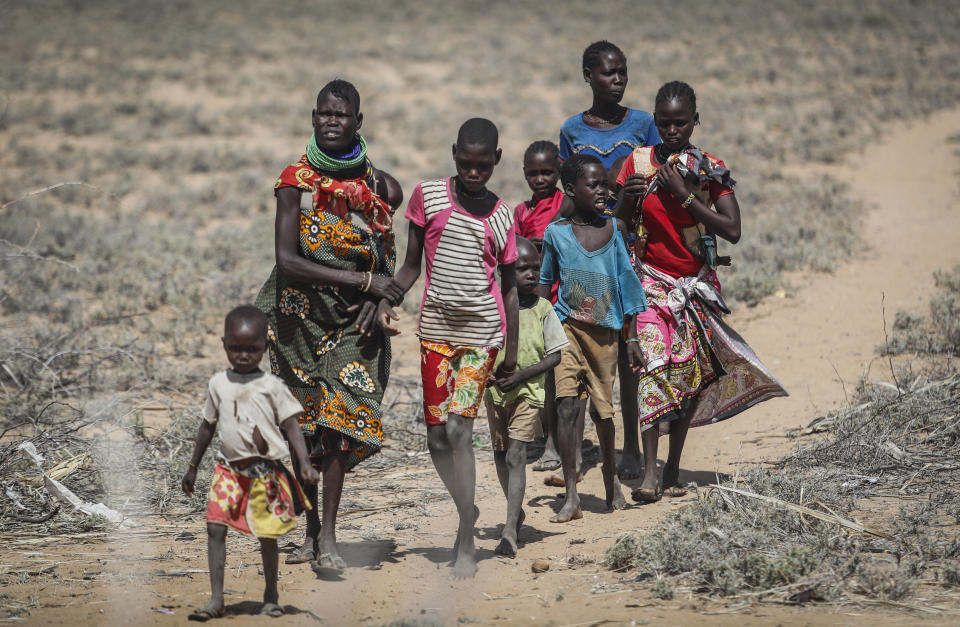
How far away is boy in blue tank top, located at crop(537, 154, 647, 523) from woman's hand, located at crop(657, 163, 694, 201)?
0.30m

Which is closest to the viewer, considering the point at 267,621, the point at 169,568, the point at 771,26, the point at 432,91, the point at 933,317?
the point at 267,621

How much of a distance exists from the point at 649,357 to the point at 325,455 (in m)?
1.84

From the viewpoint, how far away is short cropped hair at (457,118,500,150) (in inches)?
167

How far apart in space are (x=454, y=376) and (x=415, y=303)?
580 cm

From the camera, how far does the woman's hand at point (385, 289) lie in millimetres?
4418

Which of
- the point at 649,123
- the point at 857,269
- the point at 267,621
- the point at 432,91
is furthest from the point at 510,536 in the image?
the point at 432,91

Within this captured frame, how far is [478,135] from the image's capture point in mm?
4250

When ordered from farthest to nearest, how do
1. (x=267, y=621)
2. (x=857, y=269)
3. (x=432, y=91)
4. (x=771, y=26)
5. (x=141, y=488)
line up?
(x=771, y=26) < (x=432, y=91) < (x=857, y=269) < (x=141, y=488) < (x=267, y=621)

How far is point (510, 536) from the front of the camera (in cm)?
473

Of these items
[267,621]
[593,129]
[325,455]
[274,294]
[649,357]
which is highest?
[593,129]

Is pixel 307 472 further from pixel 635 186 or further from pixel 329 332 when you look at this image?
pixel 635 186

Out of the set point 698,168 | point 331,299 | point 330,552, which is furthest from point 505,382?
point 698,168

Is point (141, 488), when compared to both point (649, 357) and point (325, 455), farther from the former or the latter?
point (649, 357)

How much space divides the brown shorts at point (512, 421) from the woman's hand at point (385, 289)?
809mm
